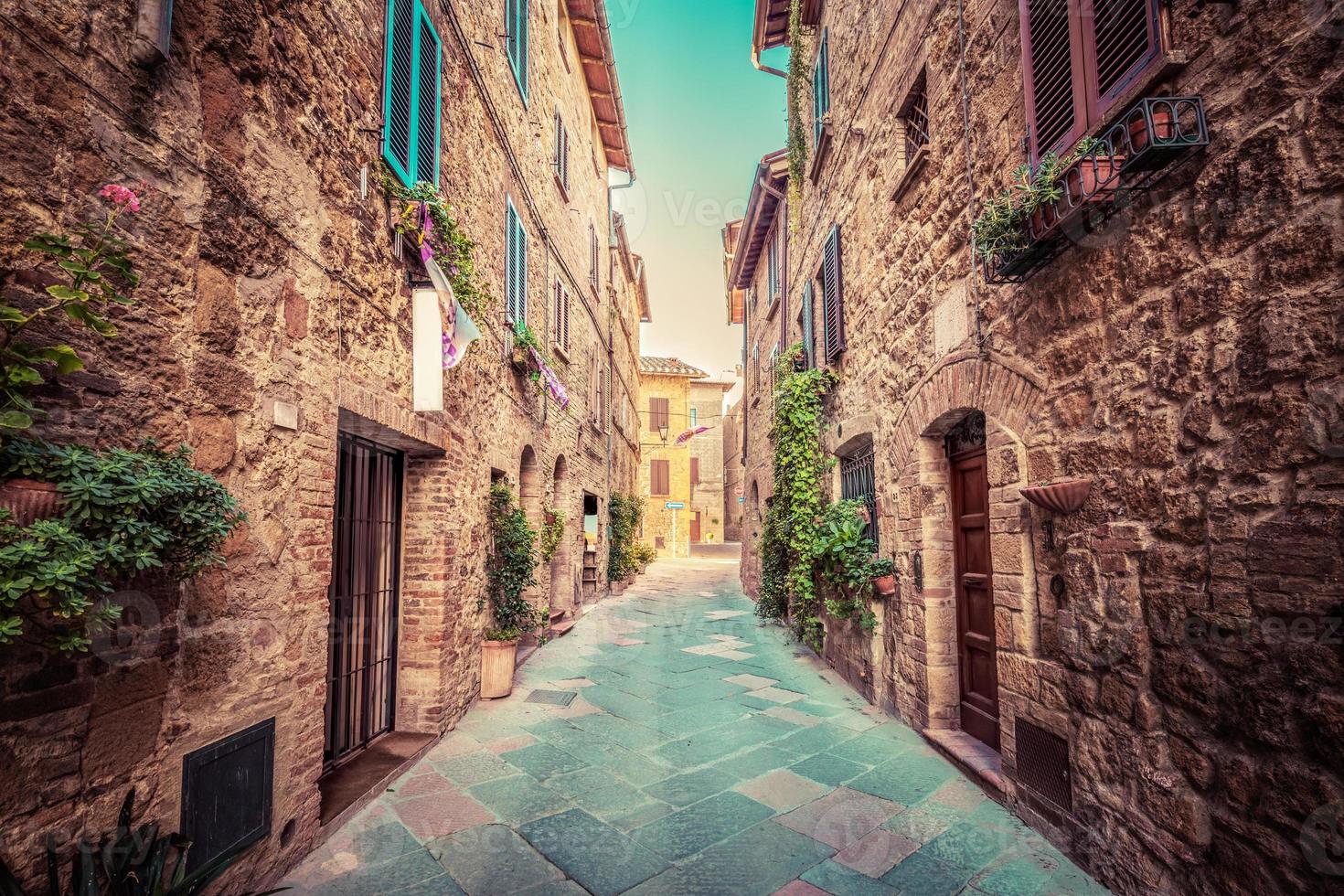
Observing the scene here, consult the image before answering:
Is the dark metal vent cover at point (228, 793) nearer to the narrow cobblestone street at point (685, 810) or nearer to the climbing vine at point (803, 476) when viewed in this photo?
the narrow cobblestone street at point (685, 810)

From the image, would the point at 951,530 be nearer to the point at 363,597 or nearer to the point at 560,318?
the point at 363,597

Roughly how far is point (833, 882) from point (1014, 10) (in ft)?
14.4

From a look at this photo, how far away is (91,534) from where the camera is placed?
5.70 ft

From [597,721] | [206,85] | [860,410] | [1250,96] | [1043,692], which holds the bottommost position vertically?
[597,721]

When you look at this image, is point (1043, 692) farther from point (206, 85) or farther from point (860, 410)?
point (206, 85)

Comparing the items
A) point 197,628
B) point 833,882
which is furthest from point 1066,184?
point 197,628

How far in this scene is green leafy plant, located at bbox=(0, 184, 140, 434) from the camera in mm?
1593

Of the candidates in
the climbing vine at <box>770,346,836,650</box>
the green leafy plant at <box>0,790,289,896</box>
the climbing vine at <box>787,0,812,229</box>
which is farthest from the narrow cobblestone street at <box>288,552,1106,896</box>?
the climbing vine at <box>787,0,812,229</box>

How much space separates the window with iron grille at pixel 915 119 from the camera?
485 cm

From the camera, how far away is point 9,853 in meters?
1.70

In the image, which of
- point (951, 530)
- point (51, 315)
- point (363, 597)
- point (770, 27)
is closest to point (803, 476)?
point (951, 530)

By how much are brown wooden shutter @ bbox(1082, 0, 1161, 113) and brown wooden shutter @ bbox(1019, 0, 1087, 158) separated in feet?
0.18

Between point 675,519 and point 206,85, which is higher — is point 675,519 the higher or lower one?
the lower one

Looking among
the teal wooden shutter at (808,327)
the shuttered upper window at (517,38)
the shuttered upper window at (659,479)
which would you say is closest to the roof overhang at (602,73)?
the shuttered upper window at (517,38)
